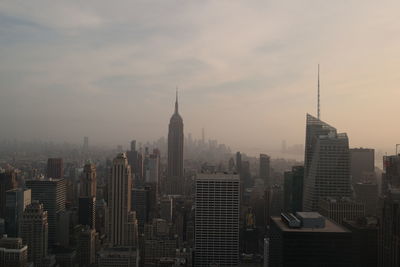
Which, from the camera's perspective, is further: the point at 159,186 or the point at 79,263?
the point at 159,186

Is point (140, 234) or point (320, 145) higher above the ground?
point (320, 145)

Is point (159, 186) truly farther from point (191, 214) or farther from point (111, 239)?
point (111, 239)

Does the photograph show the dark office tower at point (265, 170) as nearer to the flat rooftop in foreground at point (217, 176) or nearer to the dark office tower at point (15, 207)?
the flat rooftop in foreground at point (217, 176)

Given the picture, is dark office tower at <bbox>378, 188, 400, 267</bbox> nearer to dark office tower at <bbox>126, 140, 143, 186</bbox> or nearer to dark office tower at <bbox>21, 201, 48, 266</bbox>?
dark office tower at <bbox>21, 201, 48, 266</bbox>

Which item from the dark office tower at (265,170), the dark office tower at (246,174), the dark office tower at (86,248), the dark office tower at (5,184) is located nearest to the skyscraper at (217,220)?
the dark office tower at (86,248)

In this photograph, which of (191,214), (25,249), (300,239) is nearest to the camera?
(300,239)

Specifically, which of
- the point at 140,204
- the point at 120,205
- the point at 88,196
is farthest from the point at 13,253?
the point at 140,204

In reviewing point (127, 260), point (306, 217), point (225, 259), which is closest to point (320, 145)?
point (225, 259)
